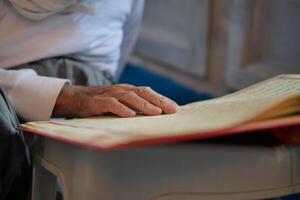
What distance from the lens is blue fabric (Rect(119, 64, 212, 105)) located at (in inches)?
67.4

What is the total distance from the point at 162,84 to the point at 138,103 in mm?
1218

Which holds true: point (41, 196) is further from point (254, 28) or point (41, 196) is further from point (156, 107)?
point (254, 28)

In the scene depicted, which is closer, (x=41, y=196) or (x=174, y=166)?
(x=174, y=166)

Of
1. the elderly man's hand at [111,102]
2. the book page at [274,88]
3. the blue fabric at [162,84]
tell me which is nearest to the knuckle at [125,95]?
the elderly man's hand at [111,102]

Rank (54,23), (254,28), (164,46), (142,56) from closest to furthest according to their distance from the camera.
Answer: (54,23), (254,28), (164,46), (142,56)

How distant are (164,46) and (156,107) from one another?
136 centimetres

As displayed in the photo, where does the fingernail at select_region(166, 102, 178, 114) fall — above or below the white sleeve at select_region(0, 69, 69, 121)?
above

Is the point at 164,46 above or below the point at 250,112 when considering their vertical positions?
below

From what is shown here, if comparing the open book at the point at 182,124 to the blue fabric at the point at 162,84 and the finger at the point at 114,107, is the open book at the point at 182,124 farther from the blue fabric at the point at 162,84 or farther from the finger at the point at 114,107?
the blue fabric at the point at 162,84

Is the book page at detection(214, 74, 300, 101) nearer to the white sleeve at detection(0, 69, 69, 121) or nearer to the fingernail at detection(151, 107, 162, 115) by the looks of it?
the fingernail at detection(151, 107, 162, 115)

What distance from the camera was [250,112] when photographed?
49cm

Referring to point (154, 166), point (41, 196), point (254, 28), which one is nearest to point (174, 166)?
point (154, 166)

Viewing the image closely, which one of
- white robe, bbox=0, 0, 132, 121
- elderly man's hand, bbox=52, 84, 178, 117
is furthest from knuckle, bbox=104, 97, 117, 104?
white robe, bbox=0, 0, 132, 121

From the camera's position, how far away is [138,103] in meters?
0.62
